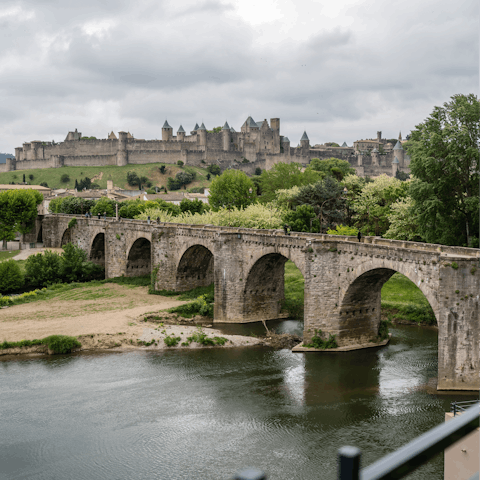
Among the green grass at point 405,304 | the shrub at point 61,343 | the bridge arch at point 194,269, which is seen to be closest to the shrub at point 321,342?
the green grass at point 405,304

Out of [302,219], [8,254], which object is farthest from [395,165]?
[8,254]

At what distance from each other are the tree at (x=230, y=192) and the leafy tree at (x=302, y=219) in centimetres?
1598

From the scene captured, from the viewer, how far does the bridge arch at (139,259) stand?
4994 cm

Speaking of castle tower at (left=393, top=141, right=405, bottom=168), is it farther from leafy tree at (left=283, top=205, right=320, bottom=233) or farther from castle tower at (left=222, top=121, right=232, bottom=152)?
leafy tree at (left=283, top=205, right=320, bottom=233)

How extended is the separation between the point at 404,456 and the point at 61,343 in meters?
30.1

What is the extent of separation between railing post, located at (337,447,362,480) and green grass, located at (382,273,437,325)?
3352 cm

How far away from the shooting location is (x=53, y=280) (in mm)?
49062

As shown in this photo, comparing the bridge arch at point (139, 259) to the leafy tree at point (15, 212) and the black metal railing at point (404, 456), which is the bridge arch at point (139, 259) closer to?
the leafy tree at point (15, 212)

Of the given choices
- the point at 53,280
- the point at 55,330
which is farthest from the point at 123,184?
the point at 55,330

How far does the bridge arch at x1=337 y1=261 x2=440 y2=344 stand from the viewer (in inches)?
1034

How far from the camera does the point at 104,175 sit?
126m

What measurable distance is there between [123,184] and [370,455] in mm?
111405

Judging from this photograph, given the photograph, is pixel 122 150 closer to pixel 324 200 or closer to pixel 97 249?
pixel 97 249

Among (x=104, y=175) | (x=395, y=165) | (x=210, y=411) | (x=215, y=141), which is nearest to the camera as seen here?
(x=210, y=411)
